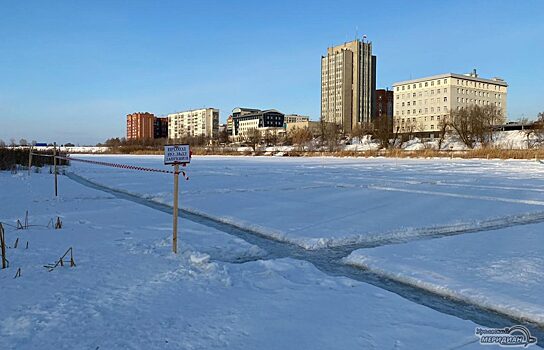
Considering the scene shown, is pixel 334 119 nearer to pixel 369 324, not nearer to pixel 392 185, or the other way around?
pixel 392 185

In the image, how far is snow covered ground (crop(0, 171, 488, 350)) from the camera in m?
3.81

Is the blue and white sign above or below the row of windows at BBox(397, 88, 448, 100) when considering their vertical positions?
below

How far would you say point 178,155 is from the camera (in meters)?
6.93

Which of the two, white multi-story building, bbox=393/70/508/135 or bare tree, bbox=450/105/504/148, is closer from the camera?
bare tree, bbox=450/105/504/148

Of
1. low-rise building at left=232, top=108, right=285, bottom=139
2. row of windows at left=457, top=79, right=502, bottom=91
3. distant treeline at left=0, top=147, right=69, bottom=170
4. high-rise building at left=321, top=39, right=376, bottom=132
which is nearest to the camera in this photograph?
distant treeline at left=0, top=147, right=69, bottom=170

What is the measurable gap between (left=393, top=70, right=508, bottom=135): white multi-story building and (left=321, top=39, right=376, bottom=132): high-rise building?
26.1 metres

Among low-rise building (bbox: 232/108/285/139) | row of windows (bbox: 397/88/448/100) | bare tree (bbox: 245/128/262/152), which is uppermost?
row of windows (bbox: 397/88/448/100)

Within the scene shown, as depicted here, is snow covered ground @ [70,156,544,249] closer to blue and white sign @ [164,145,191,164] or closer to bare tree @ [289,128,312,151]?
blue and white sign @ [164,145,191,164]

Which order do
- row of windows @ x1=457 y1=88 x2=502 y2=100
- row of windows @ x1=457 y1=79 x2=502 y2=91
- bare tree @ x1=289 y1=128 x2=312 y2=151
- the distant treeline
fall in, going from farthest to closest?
row of windows @ x1=457 y1=79 x2=502 y2=91
row of windows @ x1=457 y1=88 x2=502 y2=100
bare tree @ x1=289 y1=128 x2=312 y2=151
the distant treeline

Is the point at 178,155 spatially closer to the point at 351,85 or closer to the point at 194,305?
the point at 194,305

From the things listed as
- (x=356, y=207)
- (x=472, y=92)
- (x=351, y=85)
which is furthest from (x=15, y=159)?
(x=351, y=85)

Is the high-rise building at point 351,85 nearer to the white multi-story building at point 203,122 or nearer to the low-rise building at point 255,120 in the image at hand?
the low-rise building at point 255,120

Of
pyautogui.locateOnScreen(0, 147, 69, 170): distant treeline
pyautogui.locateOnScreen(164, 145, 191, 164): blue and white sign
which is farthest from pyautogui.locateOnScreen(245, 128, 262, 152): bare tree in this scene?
pyautogui.locateOnScreen(164, 145, 191, 164): blue and white sign

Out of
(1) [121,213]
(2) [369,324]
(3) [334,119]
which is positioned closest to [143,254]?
(2) [369,324]
